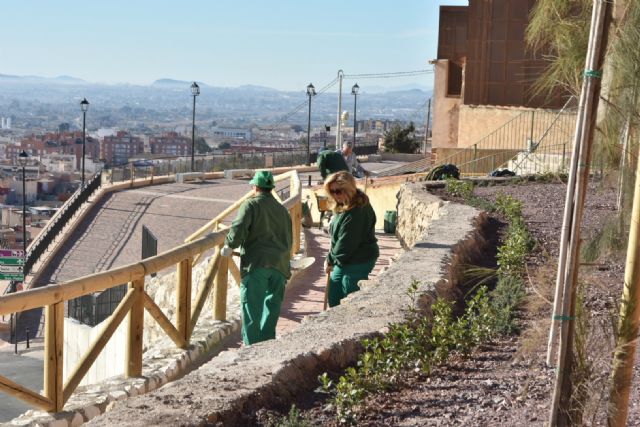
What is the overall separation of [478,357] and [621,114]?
5.54 ft

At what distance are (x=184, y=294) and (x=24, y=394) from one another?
78.6 inches

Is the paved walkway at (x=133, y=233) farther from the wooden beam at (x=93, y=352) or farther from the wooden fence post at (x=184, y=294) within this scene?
the wooden beam at (x=93, y=352)

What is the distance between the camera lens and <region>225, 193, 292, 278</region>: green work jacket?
7.21 m

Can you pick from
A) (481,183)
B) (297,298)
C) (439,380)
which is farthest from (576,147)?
(481,183)

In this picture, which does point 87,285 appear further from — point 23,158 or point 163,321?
point 23,158

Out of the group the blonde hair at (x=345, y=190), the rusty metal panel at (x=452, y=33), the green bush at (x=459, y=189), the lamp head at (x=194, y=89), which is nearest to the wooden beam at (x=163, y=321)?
the blonde hair at (x=345, y=190)

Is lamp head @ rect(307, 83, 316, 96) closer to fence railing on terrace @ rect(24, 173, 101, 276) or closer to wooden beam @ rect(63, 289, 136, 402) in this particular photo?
fence railing on terrace @ rect(24, 173, 101, 276)

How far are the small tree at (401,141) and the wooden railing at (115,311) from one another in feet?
149

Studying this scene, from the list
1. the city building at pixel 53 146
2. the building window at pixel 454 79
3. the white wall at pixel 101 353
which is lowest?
the city building at pixel 53 146

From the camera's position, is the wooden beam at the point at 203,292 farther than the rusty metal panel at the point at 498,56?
No

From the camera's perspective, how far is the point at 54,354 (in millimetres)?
5980

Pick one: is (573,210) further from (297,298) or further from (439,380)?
(297,298)

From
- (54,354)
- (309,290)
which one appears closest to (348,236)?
(309,290)

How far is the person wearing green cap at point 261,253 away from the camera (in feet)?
23.8
